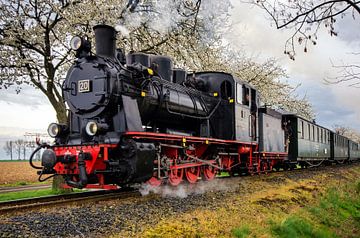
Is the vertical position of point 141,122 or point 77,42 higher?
point 77,42

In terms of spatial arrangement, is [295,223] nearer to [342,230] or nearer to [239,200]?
[239,200]

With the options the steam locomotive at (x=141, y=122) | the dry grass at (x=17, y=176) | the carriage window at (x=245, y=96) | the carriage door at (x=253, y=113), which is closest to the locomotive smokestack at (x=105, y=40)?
the steam locomotive at (x=141, y=122)

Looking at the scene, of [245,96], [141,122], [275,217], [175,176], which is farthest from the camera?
[245,96]


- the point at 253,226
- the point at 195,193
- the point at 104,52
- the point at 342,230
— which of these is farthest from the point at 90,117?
the point at 342,230

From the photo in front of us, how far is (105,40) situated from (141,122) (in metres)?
2.23

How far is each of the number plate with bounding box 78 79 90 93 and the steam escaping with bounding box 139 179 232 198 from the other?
2.80 meters

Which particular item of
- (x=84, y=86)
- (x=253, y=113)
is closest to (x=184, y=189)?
(x=84, y=86)

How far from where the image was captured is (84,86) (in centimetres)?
917

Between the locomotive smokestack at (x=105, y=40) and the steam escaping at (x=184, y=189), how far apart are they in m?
3.47

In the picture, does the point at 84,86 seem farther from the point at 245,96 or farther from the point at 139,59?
the point at 245,96

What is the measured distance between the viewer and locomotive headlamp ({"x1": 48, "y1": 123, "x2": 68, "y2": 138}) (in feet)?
31.1

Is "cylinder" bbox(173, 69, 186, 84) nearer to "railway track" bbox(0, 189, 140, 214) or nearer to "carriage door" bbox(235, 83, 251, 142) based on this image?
"carriage door" bbox(235, 83, 251, 142)

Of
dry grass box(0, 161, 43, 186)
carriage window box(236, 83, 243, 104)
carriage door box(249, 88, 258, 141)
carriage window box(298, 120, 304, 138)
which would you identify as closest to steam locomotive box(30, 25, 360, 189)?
carriage window box(236, 83, 243, 104)

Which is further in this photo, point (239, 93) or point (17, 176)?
point (17, 176)
